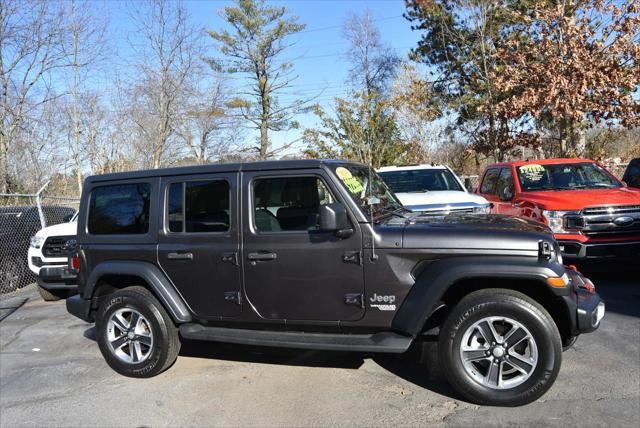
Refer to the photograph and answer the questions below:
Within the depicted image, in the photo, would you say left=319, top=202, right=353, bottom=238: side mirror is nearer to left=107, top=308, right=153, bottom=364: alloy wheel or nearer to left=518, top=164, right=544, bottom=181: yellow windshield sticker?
left=107, top=308, right=153, bottom=364: alloy wheel

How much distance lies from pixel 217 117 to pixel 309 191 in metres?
24.2

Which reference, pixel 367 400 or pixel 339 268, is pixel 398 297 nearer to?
pixel 339 268

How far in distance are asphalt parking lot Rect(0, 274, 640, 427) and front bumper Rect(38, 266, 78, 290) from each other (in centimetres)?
226

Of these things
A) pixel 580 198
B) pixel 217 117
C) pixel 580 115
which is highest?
pixel 217 117

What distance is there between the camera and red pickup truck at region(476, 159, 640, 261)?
6.97m

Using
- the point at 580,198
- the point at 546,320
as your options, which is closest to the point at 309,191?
the point at 546,320

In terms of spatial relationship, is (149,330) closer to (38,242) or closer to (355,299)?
(355,299)

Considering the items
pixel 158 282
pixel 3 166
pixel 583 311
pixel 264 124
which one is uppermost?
pixel 264 124

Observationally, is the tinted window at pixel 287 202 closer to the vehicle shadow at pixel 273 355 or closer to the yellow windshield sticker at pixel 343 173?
the yellow windshield sticker at pixel 343 173

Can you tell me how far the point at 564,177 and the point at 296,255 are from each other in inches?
247

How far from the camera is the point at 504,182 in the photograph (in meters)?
9.02

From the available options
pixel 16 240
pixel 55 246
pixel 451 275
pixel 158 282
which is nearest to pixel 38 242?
pixel 55 246

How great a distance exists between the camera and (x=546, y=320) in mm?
3484

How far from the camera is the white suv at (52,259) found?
7773 millimetres
